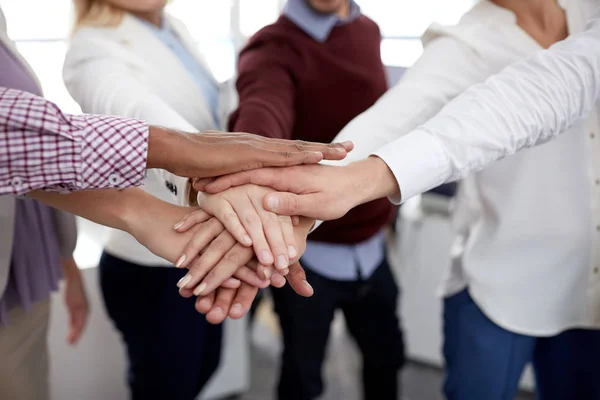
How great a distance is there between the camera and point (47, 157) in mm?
540

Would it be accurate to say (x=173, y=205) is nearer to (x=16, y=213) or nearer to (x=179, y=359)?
(x=16, y=213)

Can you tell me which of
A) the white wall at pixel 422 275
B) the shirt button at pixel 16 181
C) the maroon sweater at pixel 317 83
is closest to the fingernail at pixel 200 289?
the shirt button at pixel 16 181

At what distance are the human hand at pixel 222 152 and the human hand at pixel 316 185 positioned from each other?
14mm

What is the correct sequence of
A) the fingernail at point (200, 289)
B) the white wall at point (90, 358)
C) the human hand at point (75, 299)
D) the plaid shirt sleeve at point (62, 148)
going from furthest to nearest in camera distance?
the white wall at point (90, 358) < the human hand at point (75, 299) < the fingernail at point (200, 289) < the plaid shirt sleeve at point (62, 148)

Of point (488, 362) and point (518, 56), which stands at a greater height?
point (518, 56)

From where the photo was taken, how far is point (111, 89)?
2.58 ft

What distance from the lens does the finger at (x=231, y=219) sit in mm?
657

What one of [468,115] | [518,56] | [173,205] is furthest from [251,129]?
[518,56]

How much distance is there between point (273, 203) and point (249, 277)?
0.30 feet

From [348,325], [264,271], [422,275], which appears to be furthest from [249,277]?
Answer: [422,275]

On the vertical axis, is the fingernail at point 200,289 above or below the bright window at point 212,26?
below

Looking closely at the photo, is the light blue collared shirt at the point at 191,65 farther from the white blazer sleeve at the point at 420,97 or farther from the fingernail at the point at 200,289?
the fingernail at the point at 200,289

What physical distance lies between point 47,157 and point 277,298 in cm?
68

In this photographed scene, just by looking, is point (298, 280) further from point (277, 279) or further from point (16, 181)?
point (16, 181)
